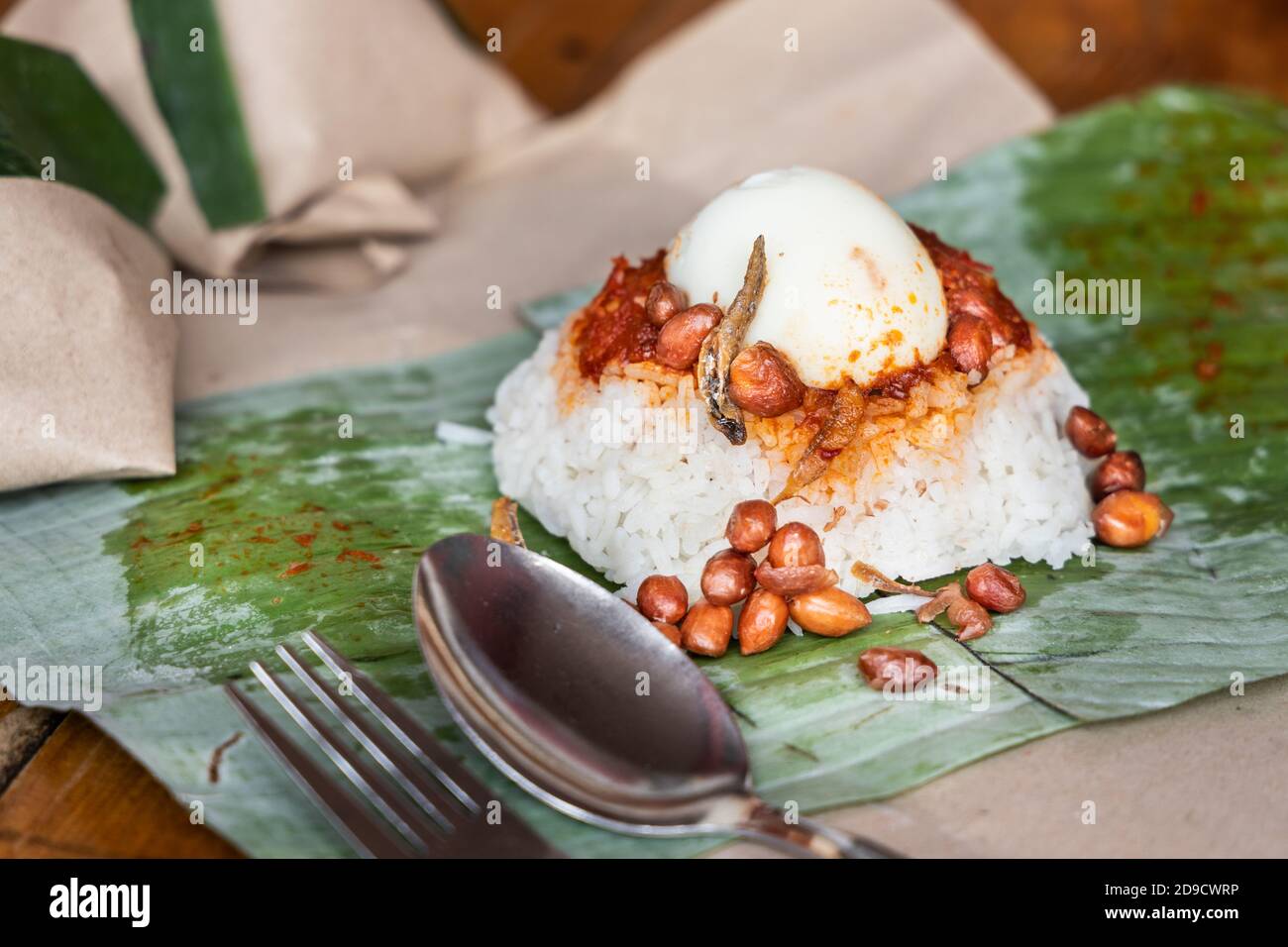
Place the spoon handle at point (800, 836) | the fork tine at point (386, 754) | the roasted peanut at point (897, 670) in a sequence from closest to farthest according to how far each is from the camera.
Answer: the spoon handle at point (800, 836) < the fork tine at point (386, 754) < the roasted peanut at point (897, 670)

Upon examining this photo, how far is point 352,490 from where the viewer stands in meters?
2.67

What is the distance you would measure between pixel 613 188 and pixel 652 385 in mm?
1955

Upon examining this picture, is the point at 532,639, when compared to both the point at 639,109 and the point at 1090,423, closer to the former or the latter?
the point at 1090,423

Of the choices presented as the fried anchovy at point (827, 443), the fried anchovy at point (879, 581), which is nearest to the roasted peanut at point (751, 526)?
the fried anchovy at point (827, 443)

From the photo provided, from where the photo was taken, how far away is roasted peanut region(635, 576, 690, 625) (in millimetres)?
2258

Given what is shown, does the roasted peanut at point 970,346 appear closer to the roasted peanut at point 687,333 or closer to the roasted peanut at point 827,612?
the roasted peanut at point 687,333

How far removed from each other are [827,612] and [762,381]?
1.45 feet

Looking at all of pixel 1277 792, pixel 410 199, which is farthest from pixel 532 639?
pixel 410 199

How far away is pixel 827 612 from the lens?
222 centimetres

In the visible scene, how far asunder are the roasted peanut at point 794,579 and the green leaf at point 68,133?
1.86 m

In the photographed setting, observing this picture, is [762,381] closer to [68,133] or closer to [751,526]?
[751,526]

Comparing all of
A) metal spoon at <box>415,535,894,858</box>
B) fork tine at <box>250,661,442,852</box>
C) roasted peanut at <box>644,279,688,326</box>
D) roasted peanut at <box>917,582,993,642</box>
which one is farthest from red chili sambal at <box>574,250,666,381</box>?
fork tine at <box>250,661,442,852</box>

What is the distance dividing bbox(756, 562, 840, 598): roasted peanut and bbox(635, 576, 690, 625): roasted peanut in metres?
0.15

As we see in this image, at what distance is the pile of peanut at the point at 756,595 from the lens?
2.21 meters
